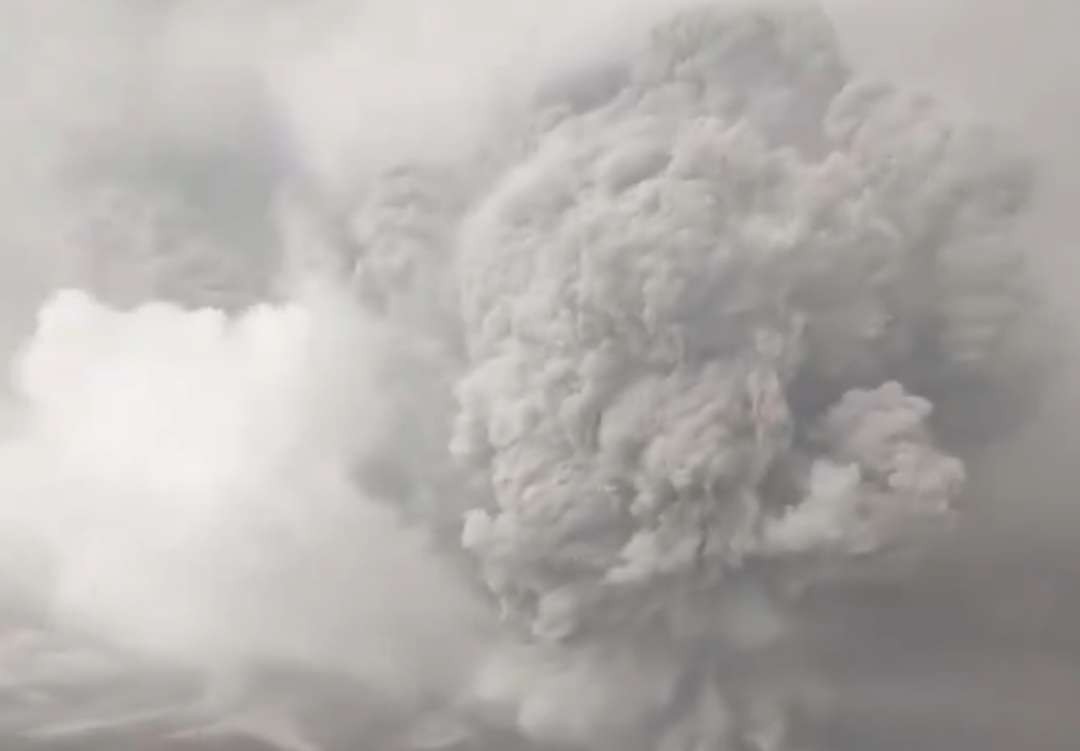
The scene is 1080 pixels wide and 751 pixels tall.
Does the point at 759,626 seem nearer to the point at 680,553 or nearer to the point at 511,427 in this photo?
the point at 680,553

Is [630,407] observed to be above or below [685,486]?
above

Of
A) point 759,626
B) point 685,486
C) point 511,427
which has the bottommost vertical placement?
point 759,626

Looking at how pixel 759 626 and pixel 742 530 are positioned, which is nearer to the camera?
pixel 742 530

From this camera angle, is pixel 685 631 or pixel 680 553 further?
pixel 685 631

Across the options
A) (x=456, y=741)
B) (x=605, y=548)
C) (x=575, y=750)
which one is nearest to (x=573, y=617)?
(x=605, y=548)

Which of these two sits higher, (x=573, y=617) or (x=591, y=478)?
(x=591, y=478)

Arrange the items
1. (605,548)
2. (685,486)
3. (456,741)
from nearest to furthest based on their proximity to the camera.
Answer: (685,486)
(605,548)
(456,741)

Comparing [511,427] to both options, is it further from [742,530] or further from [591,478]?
[742,530]

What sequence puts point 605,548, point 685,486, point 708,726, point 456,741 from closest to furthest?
1. point 685,486
2. point 605,548
3. point 708,726
4. point 456,741


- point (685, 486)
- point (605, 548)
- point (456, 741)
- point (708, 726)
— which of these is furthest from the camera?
point (456, 741)

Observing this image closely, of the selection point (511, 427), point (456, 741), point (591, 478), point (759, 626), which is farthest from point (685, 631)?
point (456, 741)
